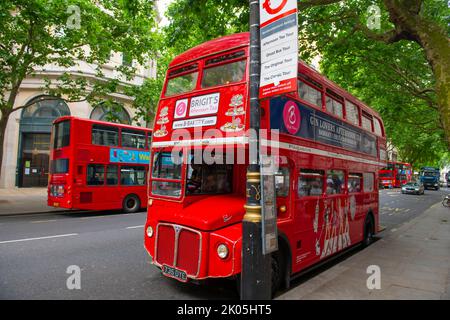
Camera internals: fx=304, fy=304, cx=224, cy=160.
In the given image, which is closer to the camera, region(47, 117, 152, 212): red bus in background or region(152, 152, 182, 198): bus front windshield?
region(152, 152, 182, 198): bus front windshield

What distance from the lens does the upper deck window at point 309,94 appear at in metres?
5.50

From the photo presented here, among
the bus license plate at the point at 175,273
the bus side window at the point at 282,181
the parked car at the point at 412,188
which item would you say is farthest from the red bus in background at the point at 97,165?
the parked car at the point at 412,188

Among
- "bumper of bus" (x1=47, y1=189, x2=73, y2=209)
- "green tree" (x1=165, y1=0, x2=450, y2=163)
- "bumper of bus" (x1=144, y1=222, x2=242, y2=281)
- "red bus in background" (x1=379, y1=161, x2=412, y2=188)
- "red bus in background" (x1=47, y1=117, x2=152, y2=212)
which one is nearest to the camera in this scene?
"bumper of bus" (x1=144, y1=222, x2=242, y2=281)

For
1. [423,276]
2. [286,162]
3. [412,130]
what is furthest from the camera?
[412,130]

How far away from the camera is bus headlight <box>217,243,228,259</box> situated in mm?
4262

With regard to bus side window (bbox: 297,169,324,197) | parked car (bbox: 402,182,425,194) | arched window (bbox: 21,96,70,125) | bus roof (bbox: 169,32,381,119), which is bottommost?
parked car (bbox: 402,182,425,194)

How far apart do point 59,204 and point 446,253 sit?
13.4 metres

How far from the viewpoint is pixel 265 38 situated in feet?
12.9

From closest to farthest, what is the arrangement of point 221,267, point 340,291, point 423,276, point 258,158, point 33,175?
1. point 258,158
2. point 221,267
3. point 340,291
4. point 423,276
5. point 33,175

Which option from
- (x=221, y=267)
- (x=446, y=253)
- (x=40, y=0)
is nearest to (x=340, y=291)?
(x=221, y=267)

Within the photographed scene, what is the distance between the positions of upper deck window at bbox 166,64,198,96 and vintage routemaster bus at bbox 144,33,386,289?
0.07 ft

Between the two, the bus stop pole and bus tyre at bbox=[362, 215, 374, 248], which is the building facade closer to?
bus tyre at bbox=[362, 215, 374, 248]

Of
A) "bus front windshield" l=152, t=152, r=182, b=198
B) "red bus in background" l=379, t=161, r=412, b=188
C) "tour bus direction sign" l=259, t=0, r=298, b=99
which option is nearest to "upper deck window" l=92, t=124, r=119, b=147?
"bus front windshield" l=152, t=152, r=182, b=198

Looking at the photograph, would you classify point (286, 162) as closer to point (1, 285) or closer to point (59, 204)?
point (1, 285)
